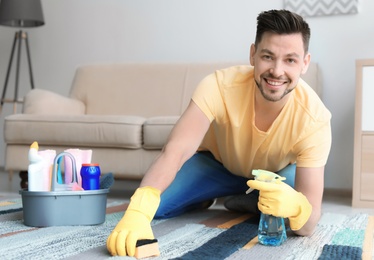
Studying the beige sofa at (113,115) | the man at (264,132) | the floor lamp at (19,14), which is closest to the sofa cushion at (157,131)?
the beige sofa at (113,115)

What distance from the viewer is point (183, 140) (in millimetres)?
1730

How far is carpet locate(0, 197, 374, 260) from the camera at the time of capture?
4.94 feet

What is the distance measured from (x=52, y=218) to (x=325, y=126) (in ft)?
3.07

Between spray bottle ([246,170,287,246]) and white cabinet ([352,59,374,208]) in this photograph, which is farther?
white cabinet ([352,59,374,208])

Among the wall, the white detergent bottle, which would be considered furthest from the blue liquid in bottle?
the wall

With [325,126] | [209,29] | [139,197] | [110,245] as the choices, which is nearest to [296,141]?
[325,126]

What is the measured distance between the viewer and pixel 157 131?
2846 millimetres

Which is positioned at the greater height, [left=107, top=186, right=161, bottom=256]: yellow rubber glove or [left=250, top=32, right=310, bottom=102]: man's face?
[left=250, top=32, right=310, bottom=102]: man's face

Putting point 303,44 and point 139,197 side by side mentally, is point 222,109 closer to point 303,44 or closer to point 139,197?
point 303,44

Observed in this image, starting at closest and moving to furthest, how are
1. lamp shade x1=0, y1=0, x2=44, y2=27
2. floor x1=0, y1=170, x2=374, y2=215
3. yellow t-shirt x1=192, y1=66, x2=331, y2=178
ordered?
yellow t-shirt x1=192, y1=66, x2=331, y2=178 < floor x1=0, y1=170, x2=374, y2=215 < lamp shade x1=0, y1=0, x2=44, y2=27

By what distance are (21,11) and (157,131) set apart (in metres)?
1.70

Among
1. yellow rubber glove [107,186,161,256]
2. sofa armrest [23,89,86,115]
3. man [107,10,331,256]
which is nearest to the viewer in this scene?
yellow rubber glove [107,186,161,256]

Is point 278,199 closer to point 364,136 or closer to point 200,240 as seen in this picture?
point 200,240

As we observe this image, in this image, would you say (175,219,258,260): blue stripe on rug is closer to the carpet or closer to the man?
the carpet
